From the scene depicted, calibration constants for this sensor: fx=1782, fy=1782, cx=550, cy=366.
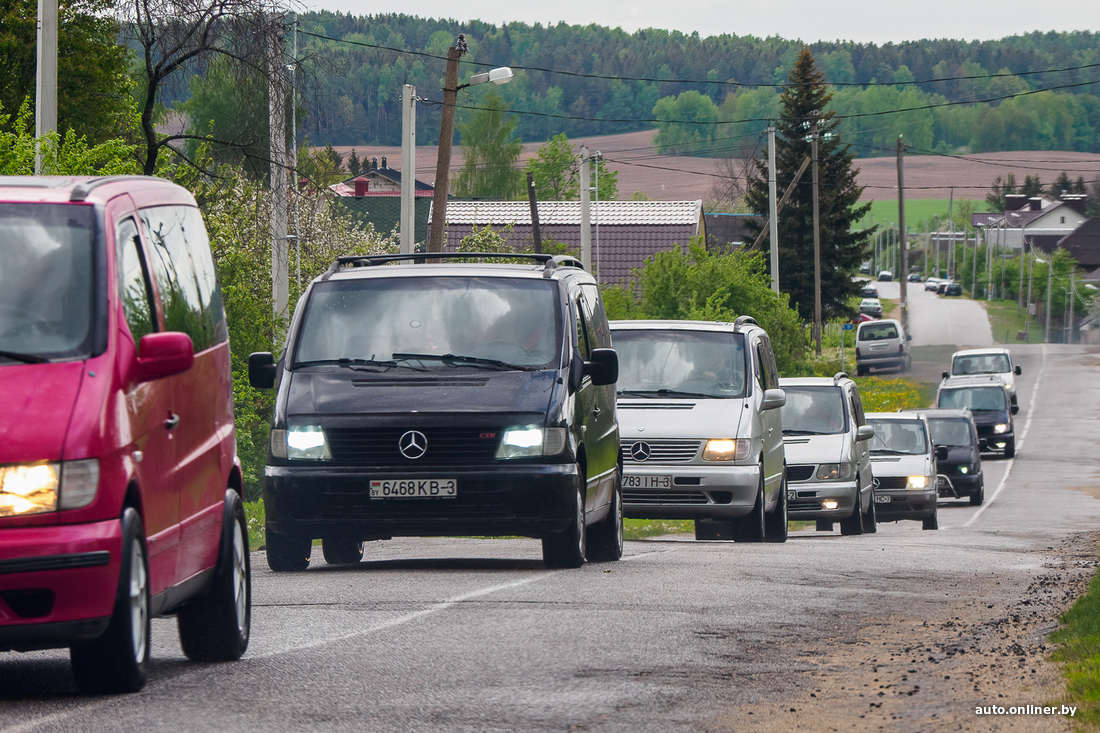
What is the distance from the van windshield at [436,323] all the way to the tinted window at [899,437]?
16.2 m

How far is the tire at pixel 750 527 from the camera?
1667cm

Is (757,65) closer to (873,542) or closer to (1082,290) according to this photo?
(1082,290)

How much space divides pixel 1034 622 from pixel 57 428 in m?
5.75

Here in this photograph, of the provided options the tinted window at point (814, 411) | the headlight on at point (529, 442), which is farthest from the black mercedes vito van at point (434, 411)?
the tinted window at point (814, 411)

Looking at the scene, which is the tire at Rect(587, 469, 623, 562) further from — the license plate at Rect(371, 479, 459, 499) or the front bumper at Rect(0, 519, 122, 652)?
the front bumper at Rect(0, 519, 122, 652)

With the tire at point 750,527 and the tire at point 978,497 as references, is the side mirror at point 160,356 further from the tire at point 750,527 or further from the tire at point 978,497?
the tire at point 978,497

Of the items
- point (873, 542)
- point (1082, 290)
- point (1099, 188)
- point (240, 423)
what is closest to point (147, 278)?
point (873, 542)

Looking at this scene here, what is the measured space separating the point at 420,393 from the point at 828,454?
10851 millimetres

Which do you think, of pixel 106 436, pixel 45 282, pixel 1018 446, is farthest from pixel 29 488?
pixel 1018 446

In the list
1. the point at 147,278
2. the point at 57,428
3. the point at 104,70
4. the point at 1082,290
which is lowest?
the point at 1082,290

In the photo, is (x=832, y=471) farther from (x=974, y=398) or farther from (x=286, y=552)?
(x=974, y=398)

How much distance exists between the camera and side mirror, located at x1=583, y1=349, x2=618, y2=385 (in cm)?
1238

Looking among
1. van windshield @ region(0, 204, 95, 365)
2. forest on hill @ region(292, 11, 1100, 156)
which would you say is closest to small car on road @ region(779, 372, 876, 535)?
van windshield @ region(0, 204, 95, 365)

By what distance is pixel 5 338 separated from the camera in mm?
6164
